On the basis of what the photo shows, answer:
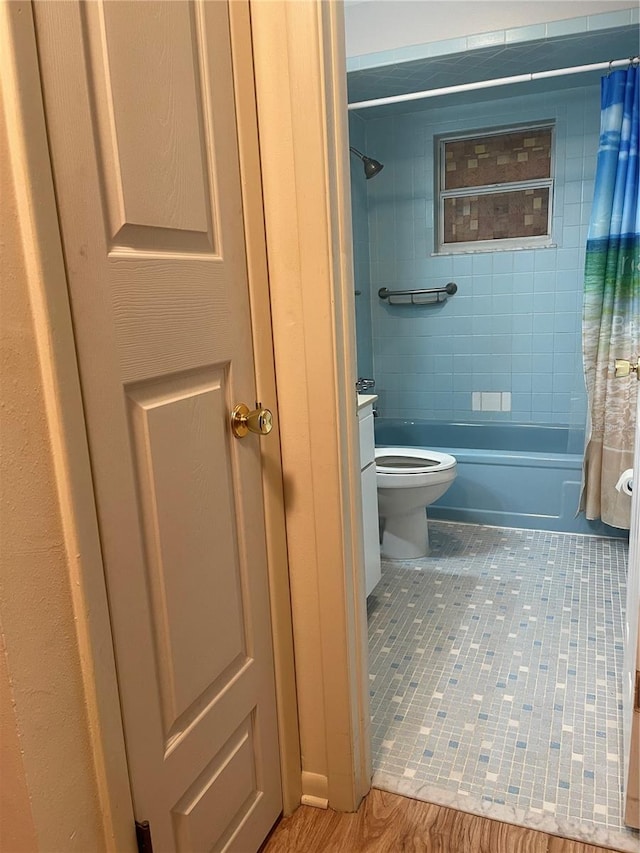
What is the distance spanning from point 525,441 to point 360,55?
2110mm

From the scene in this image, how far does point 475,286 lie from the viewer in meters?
3.60

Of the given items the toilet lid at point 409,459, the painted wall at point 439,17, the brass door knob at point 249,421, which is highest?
the painted wall at point 439,17

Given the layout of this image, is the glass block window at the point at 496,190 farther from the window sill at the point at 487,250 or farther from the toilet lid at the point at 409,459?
the toilet lid at the point at 409,459

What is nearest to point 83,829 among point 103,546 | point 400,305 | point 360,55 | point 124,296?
point 103,546

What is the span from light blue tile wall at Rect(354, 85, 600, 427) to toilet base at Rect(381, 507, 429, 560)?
111cm

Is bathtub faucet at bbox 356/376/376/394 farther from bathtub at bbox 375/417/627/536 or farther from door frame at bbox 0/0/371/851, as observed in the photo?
door frame at bbox 0/0/371/851

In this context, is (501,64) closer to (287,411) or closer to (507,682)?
(287,411)

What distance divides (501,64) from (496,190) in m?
0.79

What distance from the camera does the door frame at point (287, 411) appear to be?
0.77m

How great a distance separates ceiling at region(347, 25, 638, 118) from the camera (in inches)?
102

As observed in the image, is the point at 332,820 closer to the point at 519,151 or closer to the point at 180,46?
the point at 180,46

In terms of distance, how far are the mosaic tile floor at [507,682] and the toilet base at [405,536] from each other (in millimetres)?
49

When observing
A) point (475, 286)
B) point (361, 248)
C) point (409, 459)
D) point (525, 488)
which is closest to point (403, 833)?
point (409, 459)

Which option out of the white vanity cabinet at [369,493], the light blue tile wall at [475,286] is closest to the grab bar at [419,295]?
the light blue tile wall at [475,286]
